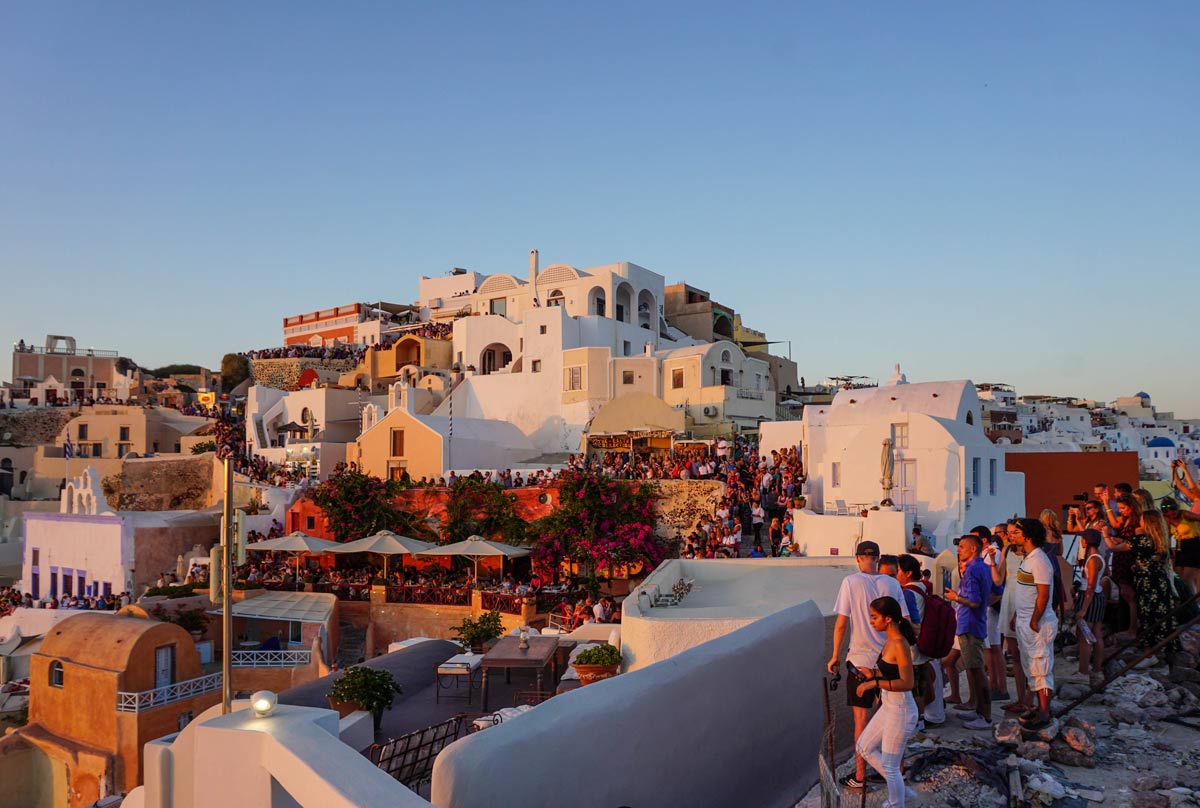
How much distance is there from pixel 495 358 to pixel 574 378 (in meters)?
7.85

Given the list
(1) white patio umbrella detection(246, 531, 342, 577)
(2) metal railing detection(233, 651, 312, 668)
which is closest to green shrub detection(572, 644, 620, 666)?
(2) metal railing detection(233, 651, 312, 668)

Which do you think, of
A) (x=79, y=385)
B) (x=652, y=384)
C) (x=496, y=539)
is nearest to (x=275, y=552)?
(x=496, y=539)

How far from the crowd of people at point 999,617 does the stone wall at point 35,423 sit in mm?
57288

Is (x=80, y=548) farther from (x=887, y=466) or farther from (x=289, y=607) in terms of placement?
(x=887, y=466)

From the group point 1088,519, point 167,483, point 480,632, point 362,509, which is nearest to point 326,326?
point 167,483

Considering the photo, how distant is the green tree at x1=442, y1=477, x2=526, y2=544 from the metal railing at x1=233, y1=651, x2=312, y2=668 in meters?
6.75

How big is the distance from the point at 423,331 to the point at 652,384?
18.6m

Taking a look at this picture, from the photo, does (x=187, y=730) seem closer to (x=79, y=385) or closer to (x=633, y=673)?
(x=633, y=673)

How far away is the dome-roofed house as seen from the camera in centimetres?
1731

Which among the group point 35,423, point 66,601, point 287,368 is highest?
point 287,368

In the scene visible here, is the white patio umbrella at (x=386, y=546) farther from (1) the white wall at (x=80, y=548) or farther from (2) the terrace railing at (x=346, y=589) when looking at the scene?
(1) the white wall at (x=80, y=548)

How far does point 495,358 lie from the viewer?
43594mm

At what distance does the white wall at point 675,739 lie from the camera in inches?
176

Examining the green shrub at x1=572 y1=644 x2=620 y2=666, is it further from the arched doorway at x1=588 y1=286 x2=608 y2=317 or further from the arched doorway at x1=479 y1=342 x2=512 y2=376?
the arched doorway at x1=479 y1=342 x2=512 y2=376
